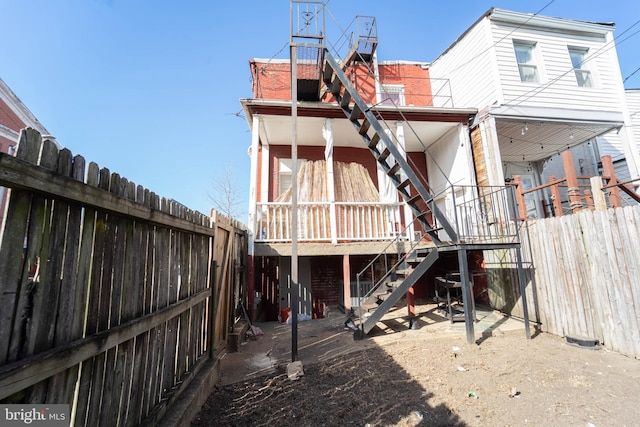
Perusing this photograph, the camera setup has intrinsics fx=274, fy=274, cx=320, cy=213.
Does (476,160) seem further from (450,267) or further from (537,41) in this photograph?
(537,41)

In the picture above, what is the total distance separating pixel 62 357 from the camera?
4.38 feet

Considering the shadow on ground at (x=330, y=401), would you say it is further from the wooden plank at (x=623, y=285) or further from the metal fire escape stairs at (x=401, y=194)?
the wooden plank at (x=623, y=285)

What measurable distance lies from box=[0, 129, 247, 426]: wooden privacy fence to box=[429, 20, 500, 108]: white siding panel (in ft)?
30.8

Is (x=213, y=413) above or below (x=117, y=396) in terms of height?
below

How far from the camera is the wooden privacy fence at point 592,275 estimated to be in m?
4.07

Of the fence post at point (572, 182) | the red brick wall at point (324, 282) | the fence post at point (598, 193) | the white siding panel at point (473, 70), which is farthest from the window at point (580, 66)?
the red brick wall at point (324, 282)

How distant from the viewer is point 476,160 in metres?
8.25

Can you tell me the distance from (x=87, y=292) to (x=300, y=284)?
7144 millimetres

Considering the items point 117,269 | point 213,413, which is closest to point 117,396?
point 117,269

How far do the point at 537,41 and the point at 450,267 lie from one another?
767 cm

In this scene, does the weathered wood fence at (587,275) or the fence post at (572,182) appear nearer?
the weathered wood fence at (587,275)

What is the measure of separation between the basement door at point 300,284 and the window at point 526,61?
8.90 meters

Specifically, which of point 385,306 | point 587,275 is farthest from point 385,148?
point 587,275

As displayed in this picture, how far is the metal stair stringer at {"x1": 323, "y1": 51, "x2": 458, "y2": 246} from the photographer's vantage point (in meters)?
5.68
